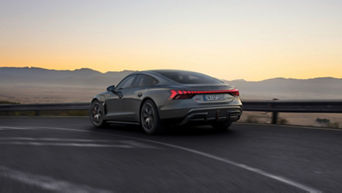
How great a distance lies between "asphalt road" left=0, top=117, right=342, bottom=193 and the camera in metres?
4.68

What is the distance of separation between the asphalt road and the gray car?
396 mm

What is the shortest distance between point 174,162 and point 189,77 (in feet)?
12.4

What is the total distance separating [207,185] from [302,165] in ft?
5.70

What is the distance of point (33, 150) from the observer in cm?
730

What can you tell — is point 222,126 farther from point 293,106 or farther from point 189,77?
point 293,106

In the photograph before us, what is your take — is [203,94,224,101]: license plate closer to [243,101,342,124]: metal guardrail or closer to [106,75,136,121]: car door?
[106,75,136,121]: car door

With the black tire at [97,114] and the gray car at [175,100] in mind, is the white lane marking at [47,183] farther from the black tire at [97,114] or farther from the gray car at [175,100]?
the black tire at [97,114]

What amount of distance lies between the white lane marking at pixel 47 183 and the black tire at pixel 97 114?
19.9 ft

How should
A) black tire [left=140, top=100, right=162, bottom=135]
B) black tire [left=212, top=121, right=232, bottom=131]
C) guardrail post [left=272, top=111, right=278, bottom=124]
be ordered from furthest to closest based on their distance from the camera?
guardrail post [left=272, top=111, right=278, bottom=124]
black tire [left=212, top=121, right=232, bottom=131]
black tire [left=140, top=100, right=162, bottom=135]

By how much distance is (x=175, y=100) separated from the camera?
8.96 m

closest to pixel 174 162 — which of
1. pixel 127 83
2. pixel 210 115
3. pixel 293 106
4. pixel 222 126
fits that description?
pixel 210 115

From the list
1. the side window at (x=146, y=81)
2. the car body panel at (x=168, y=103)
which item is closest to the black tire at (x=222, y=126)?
the car body panel at (x=168, y=103)

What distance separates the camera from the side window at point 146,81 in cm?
975

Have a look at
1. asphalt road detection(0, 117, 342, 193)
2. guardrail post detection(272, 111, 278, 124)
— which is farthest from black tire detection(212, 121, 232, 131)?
guardrail post detection(272, 111, 278, 124)
